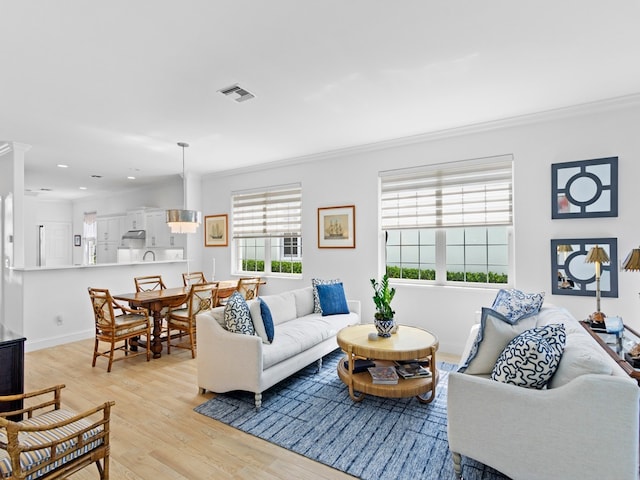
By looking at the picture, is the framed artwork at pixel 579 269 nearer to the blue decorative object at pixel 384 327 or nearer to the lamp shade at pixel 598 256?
the lamp shade at pixel 598 256

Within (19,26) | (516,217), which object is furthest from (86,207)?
(516,217)

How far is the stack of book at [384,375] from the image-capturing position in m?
2.87

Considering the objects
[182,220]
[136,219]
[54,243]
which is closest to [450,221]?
[182,220]

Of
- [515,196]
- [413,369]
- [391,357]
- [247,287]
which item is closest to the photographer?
[391,357]

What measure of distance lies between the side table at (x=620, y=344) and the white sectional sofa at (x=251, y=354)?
2.39 meters

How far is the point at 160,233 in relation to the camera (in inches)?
270

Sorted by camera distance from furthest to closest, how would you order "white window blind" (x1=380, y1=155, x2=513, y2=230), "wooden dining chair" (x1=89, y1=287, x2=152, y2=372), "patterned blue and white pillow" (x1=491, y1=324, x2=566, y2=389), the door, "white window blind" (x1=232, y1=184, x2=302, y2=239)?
the door < "white window blind" (x1=232, y1=184, x2=302, y2=239) < "white window blind" (x1=380, y1=155, x2=513, y2=230) < "wooden dining chair" (x1=89, y1=287, x2=152, y2=372) < "patterned blue and white pillow" (x1=491, y1=324, x2=566, y2=389)

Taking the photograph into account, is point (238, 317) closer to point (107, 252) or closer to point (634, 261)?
point (634, 261)

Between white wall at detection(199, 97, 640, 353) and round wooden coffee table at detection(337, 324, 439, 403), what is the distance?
4.19ft

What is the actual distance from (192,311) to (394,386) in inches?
108

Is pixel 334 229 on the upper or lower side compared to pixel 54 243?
upper

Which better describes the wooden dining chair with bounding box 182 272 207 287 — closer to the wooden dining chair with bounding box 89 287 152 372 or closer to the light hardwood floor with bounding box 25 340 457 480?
the wooden dining chair with bounding box 89 287 152 372

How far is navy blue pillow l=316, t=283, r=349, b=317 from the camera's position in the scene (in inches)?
169

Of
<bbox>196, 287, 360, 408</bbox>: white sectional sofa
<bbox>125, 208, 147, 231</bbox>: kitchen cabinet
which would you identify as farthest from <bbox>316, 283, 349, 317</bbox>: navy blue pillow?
<bbox>125, 208, 147, 231</bbox>: kitchen cabinet
